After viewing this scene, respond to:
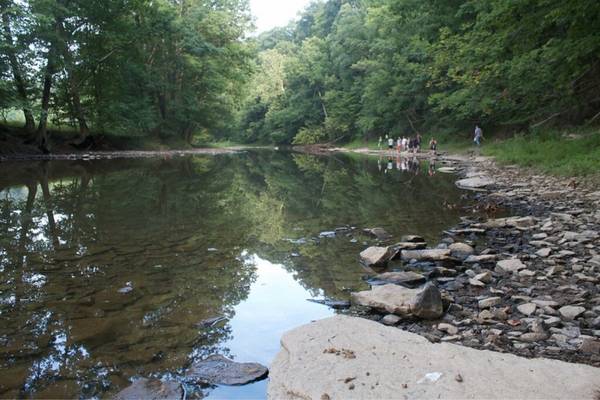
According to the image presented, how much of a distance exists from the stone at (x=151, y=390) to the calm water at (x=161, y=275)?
0.11m

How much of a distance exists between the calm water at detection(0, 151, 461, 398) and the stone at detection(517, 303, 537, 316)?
1.72 m

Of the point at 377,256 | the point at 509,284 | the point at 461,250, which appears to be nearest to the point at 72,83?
the point at 377,256

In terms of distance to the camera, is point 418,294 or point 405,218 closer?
point 418,294

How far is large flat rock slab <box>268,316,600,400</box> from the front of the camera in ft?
7.84

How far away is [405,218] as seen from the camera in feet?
28.4

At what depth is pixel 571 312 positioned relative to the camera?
3.50m

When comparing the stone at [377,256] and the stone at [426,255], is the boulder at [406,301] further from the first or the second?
the stone at [426,255]

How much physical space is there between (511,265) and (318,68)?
53.5 m

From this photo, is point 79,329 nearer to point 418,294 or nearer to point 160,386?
point 160,386

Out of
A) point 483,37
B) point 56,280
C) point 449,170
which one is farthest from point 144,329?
point 449,170

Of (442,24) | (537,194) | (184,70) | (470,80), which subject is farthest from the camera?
(184,70)

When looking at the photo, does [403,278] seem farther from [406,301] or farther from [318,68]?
[318,68]

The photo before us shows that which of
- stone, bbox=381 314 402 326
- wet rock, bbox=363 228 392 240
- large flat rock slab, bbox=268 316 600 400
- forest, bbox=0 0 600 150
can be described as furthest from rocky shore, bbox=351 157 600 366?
forest, bbox=0 0 600 150

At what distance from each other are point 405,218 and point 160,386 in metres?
6.70
